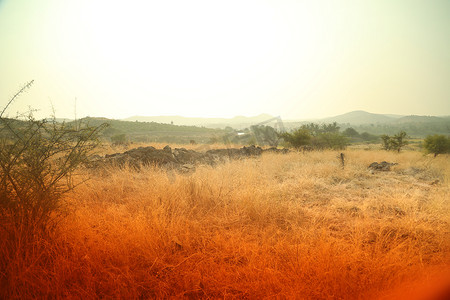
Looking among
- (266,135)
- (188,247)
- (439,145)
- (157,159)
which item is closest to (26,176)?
(188,247)

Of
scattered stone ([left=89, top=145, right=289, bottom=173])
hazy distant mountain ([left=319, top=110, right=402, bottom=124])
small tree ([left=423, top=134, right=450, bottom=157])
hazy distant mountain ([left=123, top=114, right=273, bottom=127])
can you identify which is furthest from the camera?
hazy distant mountain ([left=123, top=114, right=273, bottom=127])

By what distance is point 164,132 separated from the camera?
3647 cm

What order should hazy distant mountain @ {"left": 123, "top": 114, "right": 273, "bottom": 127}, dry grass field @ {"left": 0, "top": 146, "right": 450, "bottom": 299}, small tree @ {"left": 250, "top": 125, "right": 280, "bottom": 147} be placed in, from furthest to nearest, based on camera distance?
hazy distant mountain @ {"left": 123, "top": 114, "right": 273, "bottom": 127} → small tree @ {"left": 250, "top": 125, "right": 280, "bottom": 147} → dry grass field @ {"left": 0, "top": 146, "right": 450, "bottom": 299}

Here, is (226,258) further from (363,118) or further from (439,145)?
(363,118)

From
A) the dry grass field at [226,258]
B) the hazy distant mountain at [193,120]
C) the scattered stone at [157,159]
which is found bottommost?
the dry grass field at [226,258]

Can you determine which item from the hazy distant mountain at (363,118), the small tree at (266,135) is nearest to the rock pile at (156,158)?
the small tree at (266,135)

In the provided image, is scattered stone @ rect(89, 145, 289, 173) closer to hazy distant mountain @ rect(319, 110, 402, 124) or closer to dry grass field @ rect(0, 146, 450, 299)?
dry grass field @ rect(0, 146, 450, 299)

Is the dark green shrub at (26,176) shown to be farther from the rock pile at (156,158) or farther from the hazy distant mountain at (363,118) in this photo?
the hazy distant mountain at (363,118)

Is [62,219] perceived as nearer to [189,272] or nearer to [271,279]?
[189,272]

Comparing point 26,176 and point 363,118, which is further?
point 363,118

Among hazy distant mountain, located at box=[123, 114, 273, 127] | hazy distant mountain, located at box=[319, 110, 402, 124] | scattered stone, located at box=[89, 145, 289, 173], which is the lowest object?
scattered stone, located at box=[89, 145, 289, 173]

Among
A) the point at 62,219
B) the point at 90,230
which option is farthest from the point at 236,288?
the point at 62,219

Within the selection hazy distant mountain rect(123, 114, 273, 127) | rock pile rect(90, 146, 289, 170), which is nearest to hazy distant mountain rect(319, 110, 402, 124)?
hazy distant mountain rect(123, 114, 273, 127)

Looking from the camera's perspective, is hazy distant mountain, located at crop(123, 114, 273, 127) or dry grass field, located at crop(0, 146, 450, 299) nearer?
dry grass field, located at crop(0, 146, 450, 299)
